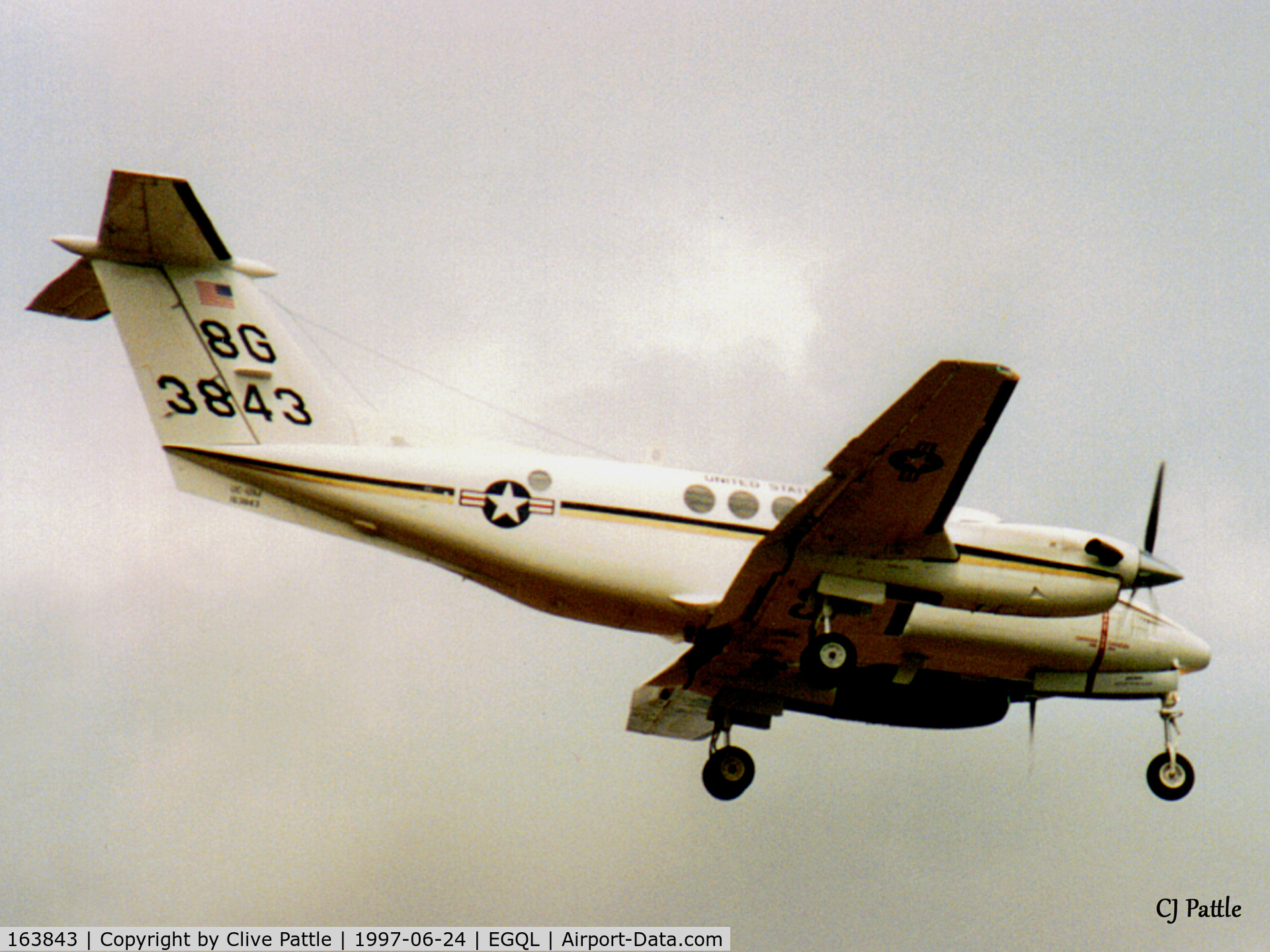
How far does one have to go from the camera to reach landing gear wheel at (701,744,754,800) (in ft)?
73.7

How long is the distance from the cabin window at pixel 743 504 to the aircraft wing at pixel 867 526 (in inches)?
50.0

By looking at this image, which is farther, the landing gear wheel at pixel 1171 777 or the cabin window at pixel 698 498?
the landing gear wheel at pixel 1171 777

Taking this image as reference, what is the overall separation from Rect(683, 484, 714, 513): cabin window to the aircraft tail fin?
4684mm

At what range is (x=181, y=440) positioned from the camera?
61.9 feet

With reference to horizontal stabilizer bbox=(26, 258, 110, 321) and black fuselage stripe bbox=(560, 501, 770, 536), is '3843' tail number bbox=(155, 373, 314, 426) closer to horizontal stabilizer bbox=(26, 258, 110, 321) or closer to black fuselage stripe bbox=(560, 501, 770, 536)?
horizontal stabilizer bbox=(26, 258, 110, 321)

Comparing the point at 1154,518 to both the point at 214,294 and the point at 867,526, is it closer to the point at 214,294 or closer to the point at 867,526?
the point at 867,526

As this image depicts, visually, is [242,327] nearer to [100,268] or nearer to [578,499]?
[100,268]

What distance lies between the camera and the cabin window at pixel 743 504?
19531mm

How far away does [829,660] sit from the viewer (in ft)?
60.6

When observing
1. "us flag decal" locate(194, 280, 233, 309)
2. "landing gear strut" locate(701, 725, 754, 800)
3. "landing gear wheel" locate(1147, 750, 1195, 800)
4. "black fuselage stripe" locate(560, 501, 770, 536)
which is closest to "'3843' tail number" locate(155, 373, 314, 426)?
"us flag decal" locate(194, 280, 233, 309)

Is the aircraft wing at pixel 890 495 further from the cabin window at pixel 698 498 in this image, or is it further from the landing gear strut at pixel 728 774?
the landing gear strut at pixel 728 774

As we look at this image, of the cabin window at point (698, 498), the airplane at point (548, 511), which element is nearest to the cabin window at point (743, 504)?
the airplane at point (548, 511)

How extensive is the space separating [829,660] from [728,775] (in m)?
4.77

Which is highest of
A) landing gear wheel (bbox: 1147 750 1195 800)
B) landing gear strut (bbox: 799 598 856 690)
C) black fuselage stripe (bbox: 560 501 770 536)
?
black fuselage stripe (bbox: 560 501 770 536)
